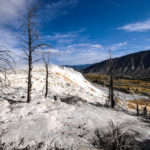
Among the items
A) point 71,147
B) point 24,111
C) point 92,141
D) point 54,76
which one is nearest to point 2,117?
point 24,111

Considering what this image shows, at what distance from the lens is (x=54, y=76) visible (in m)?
24.1

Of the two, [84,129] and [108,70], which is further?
[108,70]

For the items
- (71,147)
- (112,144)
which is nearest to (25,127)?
(71,147)

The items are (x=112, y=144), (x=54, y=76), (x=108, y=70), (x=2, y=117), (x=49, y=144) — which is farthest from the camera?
(x=54, y=76)

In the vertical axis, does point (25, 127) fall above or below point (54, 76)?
below

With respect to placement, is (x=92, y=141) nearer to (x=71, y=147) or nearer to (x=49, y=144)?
(x=71, y=147)

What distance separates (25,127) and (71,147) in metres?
2.50

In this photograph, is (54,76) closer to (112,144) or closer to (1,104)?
(1,104)

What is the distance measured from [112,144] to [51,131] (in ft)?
8.83

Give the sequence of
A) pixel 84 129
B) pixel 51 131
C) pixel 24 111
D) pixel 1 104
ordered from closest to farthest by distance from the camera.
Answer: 1. pixel 51 131
2. pixel 84 129
3. pixel 24 111
4. pixel 1 104

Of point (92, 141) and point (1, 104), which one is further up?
point (1, 104)

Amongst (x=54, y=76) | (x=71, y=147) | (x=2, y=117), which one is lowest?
(x=71, y=147)

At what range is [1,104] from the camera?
8.19 metres

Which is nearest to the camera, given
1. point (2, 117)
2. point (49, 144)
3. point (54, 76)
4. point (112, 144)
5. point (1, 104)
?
point (112, 144)
